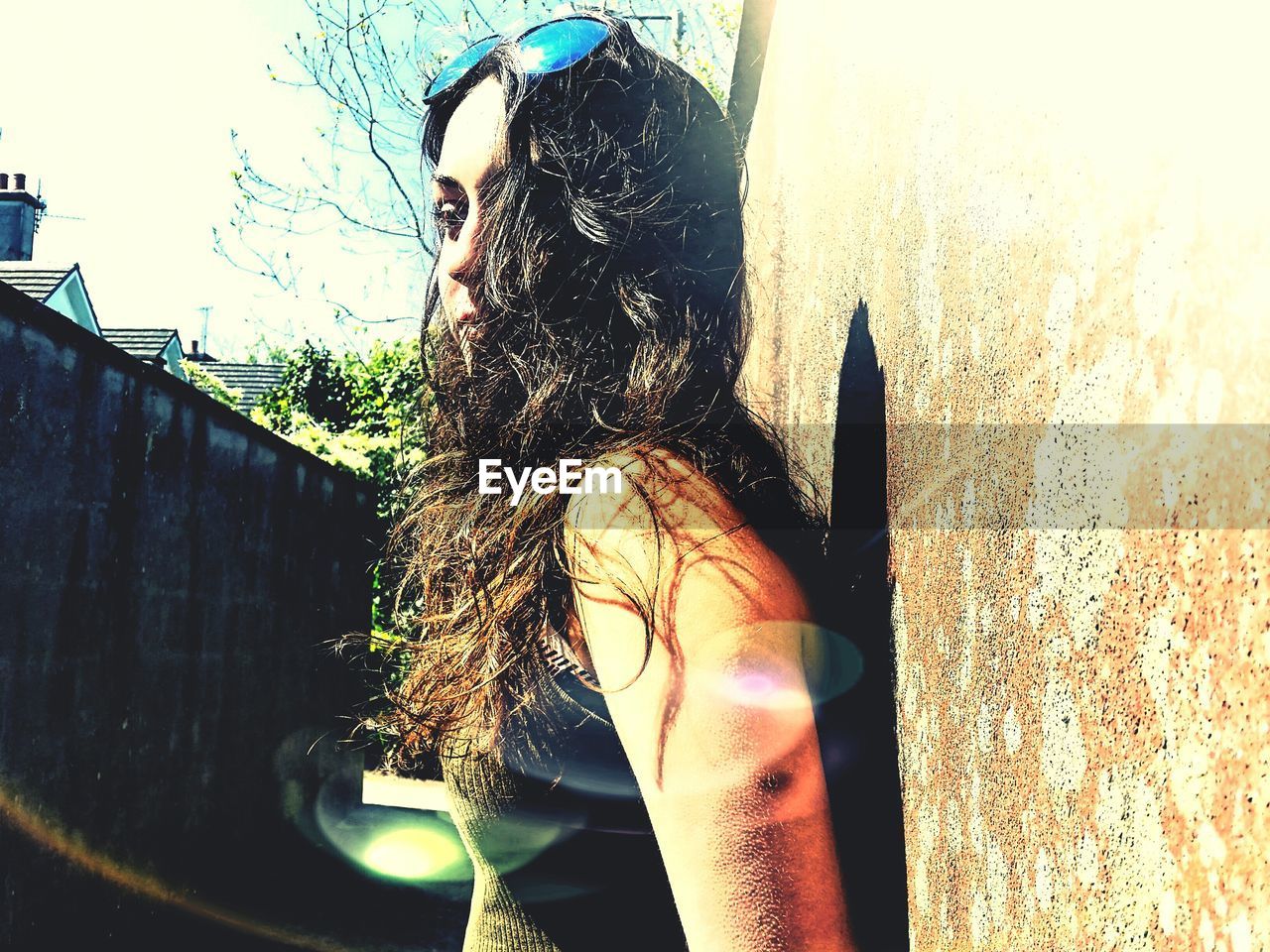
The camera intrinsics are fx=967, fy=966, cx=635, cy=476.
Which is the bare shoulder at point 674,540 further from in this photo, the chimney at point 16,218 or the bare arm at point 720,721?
the chimney at point 16,218

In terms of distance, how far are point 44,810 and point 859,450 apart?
4.56m

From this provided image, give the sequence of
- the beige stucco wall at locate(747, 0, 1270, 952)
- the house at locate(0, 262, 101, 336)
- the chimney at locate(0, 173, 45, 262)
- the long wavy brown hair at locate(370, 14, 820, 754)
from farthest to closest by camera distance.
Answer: the chimney at locate(0, 173, 45, 262) → the house at locate(0, 262, 101, 336) → the long wavy brown hair at locate(370, 14, 820, 754) → the beige stucco wall at locate(747, 0, 1270, 952)

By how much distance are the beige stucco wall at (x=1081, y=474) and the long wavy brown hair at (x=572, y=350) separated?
14.2 inches

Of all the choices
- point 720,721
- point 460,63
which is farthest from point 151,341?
point 720,721

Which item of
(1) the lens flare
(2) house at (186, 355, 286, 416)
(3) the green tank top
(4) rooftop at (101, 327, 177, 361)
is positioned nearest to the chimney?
(4) rooftop at (101, 327, 177, 361)

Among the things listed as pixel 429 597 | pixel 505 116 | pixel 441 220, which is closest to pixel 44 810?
pixel 429 597

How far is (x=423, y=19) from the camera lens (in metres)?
9.27

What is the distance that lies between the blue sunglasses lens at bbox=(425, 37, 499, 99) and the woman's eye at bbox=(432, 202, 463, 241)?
0.24 m

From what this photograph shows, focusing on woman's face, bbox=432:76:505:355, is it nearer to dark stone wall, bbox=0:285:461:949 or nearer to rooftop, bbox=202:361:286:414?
dark stone wall, bbox=0:285:461:949

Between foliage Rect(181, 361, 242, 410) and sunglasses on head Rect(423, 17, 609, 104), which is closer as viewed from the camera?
sunglasses on head Rect(423, 17, 609, 104)

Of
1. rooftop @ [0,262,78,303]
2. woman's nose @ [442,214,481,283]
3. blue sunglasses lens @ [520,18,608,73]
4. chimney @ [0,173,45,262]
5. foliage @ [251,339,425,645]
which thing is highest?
chimney @ [0,173,45,262]

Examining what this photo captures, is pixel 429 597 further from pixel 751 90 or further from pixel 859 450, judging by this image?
pixel 751 90

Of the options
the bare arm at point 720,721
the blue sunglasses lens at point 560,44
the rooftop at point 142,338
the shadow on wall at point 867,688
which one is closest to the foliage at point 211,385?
the rooftop at point 142,338

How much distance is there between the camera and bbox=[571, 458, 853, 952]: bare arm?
0.99 metres
